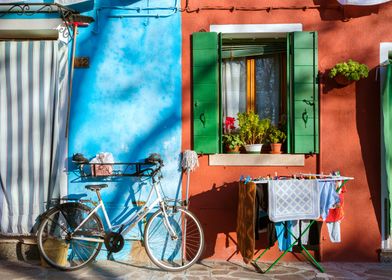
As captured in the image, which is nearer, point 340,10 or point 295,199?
point 295,199

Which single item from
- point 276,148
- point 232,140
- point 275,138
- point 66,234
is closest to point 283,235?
point 276,148

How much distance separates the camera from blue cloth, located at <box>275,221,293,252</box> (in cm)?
539

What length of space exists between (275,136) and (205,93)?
1.04 m

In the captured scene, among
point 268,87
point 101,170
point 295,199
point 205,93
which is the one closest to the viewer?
point 295,199

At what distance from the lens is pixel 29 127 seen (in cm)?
600

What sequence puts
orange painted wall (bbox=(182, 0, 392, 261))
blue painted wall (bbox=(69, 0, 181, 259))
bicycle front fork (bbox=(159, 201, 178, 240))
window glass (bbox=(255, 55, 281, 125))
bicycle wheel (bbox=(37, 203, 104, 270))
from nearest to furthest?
Result: bicycle front fork (bbox=(159, 201, 178, 240)) < bicycle wheel (bbox=(37, 203, 104, 270)) < orange painted wall (bbox=(182, 0, 392, 261)) < blue painted wall (bbox=(69, 0, 181, 259)) < window glass (bbox=(255, 55, 281, 125))

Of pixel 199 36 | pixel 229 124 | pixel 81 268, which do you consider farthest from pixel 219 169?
pixel 81 268

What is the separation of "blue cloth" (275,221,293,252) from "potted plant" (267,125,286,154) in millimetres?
983

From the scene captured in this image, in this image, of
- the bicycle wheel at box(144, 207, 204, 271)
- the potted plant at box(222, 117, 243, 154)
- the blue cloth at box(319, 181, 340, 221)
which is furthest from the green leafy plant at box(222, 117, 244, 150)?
the blue cloth at box(319, 181, 340, 221)

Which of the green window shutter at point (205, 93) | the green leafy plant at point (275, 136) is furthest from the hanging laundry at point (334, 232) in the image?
the green window shutter at point (205, 93)

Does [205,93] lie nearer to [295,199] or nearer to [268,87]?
[268,87]

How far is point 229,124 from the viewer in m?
6.14

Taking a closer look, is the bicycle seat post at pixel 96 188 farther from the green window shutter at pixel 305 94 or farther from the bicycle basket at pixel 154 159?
the green window shutter at pixel 305 94

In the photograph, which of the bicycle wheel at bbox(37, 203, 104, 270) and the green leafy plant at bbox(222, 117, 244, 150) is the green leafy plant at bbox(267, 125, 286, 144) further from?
the bicycle wheel at bbox(37, 203, 104, 270)
